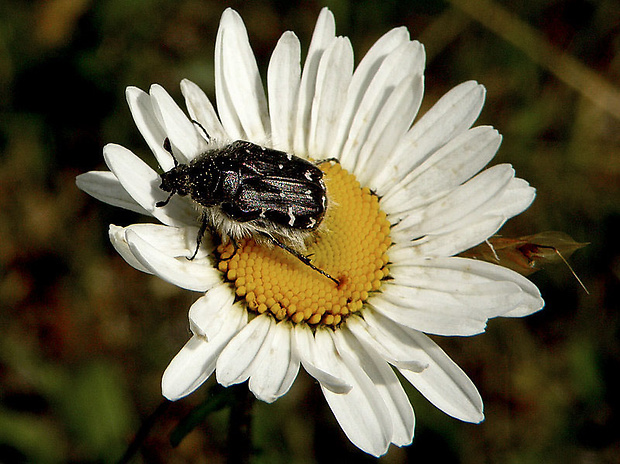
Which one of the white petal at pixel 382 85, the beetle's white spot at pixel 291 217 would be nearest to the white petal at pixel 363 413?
the beetle's white spot at pixel 291 217

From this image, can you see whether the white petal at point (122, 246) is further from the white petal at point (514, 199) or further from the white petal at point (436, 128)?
the white petal at point (514, 199)

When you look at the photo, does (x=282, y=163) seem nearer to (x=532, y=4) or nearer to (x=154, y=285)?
(x=154, y=285)

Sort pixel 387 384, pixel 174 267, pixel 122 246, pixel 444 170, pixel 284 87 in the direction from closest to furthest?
pixel 122 246
pixel 174 267
pixel 387 384
pixel 444 170
pixel 284 87

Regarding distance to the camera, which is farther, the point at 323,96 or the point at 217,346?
the point at 323,96

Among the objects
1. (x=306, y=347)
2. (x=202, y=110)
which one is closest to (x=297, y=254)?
(x=306, y=347)

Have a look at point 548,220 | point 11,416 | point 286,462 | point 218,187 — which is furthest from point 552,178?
point 11,416

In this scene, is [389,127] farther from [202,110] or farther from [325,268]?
[202,110]
